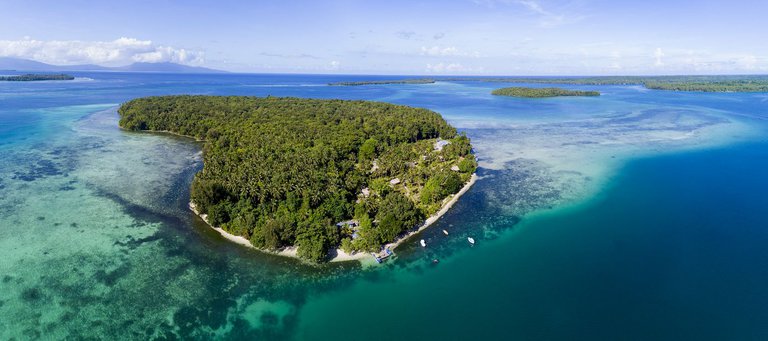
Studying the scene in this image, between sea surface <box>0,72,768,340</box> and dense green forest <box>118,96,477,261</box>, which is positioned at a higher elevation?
dense green forest <box>118,96,477,261</box>

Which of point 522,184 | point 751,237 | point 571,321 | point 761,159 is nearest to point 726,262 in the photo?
point 751,237

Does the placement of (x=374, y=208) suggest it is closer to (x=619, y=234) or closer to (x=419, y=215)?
(x=419, y=215)

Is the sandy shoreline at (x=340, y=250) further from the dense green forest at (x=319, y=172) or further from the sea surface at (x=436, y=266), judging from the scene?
the sea surface at (x=436, y=266)

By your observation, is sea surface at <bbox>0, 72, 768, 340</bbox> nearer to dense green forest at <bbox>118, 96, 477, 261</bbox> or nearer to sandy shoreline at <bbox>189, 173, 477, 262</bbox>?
sandy shoreline at <bbox>189, 173, 477, 262</bbox>

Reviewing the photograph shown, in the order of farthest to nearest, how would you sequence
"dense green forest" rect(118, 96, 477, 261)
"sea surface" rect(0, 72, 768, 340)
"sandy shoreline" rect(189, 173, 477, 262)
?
"dense green forest" rect(118, 96, 477, 261) → "sandy shoreline" rect(189, 173, 477, 262) → "sea surface" rect(0, 72, 768, 340)

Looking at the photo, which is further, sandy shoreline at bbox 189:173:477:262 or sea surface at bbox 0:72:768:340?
sandy shoreline at bbox 189:173:477:262

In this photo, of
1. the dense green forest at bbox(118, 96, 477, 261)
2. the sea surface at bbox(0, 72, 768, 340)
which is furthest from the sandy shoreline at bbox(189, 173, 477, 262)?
the sea surface at bbox(0, 72, 768, 340)

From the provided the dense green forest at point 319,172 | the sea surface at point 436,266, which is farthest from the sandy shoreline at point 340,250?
the sea surface at point 436,266
